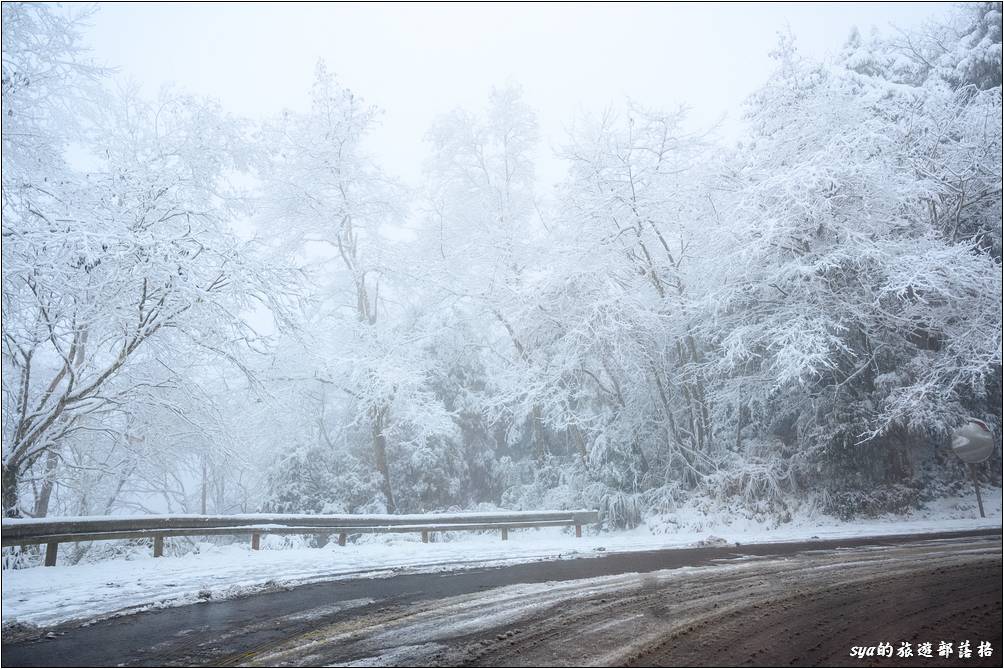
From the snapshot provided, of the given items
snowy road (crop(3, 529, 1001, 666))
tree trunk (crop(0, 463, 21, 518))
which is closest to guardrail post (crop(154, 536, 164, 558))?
tree trunk (crop(0, 463, 21, 518))

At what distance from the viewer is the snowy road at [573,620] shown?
4129 millimetres

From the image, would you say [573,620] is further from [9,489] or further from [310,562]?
[9,489]

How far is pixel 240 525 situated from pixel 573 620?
7.57m

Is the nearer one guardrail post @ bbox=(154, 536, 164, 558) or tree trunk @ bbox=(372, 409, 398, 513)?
guardrail post @ bbox=(154, 536, 164, 558)

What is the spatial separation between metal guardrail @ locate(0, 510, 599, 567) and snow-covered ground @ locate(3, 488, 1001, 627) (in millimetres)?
386

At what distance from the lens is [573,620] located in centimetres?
506

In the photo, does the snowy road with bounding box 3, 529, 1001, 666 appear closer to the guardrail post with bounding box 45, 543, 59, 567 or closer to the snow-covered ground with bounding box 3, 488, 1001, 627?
the snow-covered ground with bounding box 3, 488, 1001, 627

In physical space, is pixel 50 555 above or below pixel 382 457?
below

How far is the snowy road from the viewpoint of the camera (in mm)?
4129

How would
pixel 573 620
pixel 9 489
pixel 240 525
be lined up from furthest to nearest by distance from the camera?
pixel 240 525
pixel 9 489
pixel 573 620

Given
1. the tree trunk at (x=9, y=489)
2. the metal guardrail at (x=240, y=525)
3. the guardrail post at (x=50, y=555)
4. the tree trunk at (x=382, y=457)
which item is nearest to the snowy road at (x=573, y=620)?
the metal guardrail at (x=240, y=525)

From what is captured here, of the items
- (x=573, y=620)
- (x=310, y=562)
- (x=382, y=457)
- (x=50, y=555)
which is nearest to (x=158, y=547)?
(x=50, y=555)

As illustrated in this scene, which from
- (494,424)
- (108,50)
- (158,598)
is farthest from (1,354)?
(494,424)

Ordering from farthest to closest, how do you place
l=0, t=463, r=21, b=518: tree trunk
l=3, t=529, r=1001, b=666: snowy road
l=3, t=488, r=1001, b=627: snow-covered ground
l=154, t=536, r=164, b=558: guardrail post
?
l=154, t=536, r=164, b=558: guardrail post → l=0, t=463, r=21, b=518: tree trunk → l=3, t=488, r=1001, b=627: snow-covered ground → l=3, t=529, r=1001, b=666: snowy road
